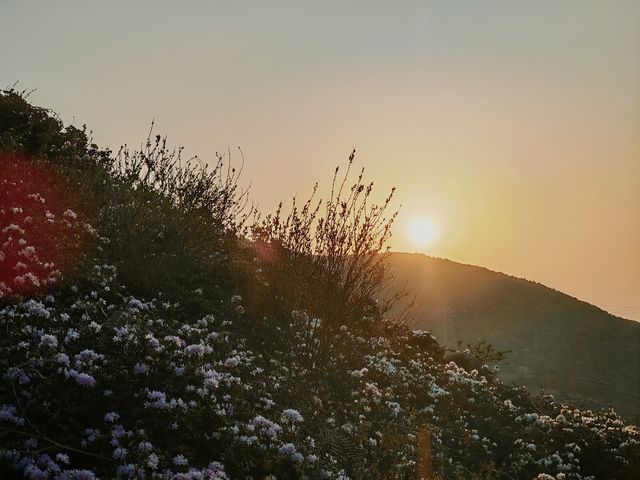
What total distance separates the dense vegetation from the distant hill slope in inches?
891

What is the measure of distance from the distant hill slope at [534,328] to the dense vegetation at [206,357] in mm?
22634

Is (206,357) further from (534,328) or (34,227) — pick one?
(534,328)

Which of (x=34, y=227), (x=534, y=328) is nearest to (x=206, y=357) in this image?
(x=34, y=227)

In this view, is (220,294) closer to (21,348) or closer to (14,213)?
(14,213)

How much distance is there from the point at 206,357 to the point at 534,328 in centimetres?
4661

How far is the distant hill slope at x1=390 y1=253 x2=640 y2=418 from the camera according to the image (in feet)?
125

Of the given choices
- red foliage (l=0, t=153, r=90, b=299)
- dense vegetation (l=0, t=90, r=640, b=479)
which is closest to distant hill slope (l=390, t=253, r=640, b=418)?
dense vegetation (l=0, t=90, r=640, b=479)

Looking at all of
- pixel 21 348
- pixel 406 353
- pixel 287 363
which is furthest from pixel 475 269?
pixel 21 348

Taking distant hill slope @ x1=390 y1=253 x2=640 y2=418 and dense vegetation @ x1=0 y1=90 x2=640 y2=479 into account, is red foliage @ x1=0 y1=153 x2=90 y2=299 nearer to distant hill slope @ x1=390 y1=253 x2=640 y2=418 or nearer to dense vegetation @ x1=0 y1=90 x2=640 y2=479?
dense vegetation @ x1=0 y1=90 x2=640 y2=479

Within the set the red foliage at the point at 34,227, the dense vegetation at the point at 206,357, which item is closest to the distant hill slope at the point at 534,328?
the dense vegetation at the point at 206,357

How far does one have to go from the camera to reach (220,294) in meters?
11.3

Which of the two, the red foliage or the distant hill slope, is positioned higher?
the distant hill slope

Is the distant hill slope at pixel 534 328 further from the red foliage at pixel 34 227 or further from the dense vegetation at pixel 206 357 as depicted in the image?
the red foliage at pixel 34 227

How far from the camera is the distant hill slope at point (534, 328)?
125ft
